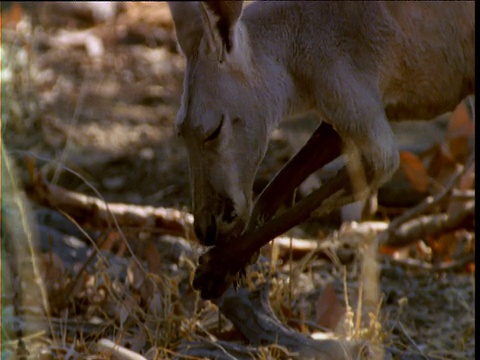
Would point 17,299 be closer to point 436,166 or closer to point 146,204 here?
point 146,204

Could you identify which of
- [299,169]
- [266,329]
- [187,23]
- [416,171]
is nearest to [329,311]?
[266,329]

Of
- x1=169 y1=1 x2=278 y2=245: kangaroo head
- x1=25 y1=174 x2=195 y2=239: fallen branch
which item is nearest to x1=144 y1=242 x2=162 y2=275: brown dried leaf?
x1=25 y1=174 x2=195 y2=239: fallen branch

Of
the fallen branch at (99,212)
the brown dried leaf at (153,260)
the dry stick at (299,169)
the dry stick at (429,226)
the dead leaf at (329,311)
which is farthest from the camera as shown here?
the dry stick at (429,226)

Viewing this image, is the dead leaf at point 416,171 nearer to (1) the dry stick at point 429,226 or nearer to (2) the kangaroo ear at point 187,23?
(1) the dry stick at point 429,226

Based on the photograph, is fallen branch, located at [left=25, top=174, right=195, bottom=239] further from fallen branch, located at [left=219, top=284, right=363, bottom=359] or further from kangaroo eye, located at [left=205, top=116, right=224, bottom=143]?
kangaroo eye, located at [left=205, top=116, right=224, bottom=143]

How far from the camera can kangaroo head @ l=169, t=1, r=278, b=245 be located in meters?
2.69

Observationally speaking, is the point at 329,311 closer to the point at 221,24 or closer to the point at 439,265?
the point at 439,265

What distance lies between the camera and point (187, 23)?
2723 mm

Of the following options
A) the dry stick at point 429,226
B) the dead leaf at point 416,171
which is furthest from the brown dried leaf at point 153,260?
the dead leaf at point 416,171

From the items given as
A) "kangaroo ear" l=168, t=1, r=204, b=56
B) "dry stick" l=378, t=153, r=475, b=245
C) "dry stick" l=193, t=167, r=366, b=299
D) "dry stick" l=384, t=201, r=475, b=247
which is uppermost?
"kangaroo ear" l=168, t=1, r=204, b=56

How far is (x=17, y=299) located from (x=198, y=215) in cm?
96

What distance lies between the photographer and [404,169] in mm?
4422

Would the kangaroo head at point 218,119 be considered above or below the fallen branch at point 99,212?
above

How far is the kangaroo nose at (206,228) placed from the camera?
108 inches
